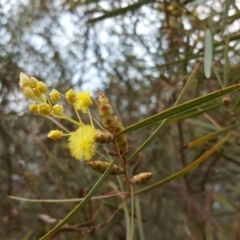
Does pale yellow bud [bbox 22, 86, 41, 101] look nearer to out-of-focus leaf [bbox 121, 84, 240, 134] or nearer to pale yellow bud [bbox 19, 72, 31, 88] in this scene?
pale yellow bud [bbox 19, 72, 31, 88]

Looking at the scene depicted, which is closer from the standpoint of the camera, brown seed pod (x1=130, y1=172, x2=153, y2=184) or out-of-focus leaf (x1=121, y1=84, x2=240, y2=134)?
out-of-focus leaf (x1=121, y1=84, x2=240, y2=134)

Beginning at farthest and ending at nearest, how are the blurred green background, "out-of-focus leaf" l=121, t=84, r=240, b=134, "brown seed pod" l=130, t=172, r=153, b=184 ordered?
1. the blurred green background
2. "brown seed pod" l=130, t=172, r=153, b=184
3. "out-of-focus leaf" l=121, t=84, r=240, b=134

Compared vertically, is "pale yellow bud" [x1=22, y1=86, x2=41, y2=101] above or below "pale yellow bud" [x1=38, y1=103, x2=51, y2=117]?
above

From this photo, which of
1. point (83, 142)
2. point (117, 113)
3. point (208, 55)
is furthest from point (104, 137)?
point (117, 113)

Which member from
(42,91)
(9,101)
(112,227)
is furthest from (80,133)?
(112,227)

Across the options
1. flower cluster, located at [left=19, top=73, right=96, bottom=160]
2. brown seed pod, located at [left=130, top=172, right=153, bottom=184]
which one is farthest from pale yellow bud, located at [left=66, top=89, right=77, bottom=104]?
brown seed pod, located at [left=130, top=172, right=153, bottom=184]

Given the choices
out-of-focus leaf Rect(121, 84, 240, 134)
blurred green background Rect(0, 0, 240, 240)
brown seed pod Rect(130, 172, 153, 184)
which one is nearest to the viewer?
out-of-focus leaf Rect(121, 84, 240, 134)

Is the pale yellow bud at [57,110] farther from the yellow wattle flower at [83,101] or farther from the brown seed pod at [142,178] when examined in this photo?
the brown seed pod at [142,178]

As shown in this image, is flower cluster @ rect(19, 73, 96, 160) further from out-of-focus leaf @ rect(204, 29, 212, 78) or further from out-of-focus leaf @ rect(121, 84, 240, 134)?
out-of-focus leaf @ rect(204, 29, 212, 78)
